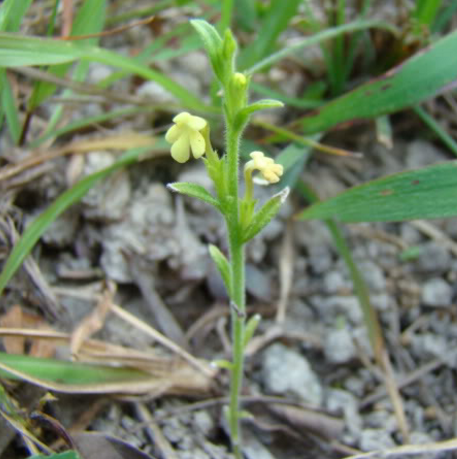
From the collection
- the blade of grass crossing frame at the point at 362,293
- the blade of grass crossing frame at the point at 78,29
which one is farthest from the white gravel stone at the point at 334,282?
the blade of grass crossing frame at the point at 78,29

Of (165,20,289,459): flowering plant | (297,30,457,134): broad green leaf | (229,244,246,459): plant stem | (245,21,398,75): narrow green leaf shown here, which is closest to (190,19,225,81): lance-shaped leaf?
(165,20,289,459): flowering plant

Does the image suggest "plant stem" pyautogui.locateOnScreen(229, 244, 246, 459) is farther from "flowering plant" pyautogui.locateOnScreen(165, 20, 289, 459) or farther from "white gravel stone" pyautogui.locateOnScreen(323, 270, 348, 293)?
"white gravel stone" pyautogui.locateOnScreen(323, 270, 348, 293)

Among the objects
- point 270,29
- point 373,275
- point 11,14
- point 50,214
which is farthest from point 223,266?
point 270,29

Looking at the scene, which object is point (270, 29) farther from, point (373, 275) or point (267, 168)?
point (267, 168)

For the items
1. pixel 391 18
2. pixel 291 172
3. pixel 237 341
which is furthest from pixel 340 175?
pixel 237 341

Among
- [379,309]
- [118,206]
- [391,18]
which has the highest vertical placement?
[391,18]

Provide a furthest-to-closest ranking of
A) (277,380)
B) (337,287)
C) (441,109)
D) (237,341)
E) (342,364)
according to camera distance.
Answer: (441,109) < (337,287) < (342,364) < (277,380) < (237,341)

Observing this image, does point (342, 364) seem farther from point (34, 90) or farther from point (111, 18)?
point (111, 18)
